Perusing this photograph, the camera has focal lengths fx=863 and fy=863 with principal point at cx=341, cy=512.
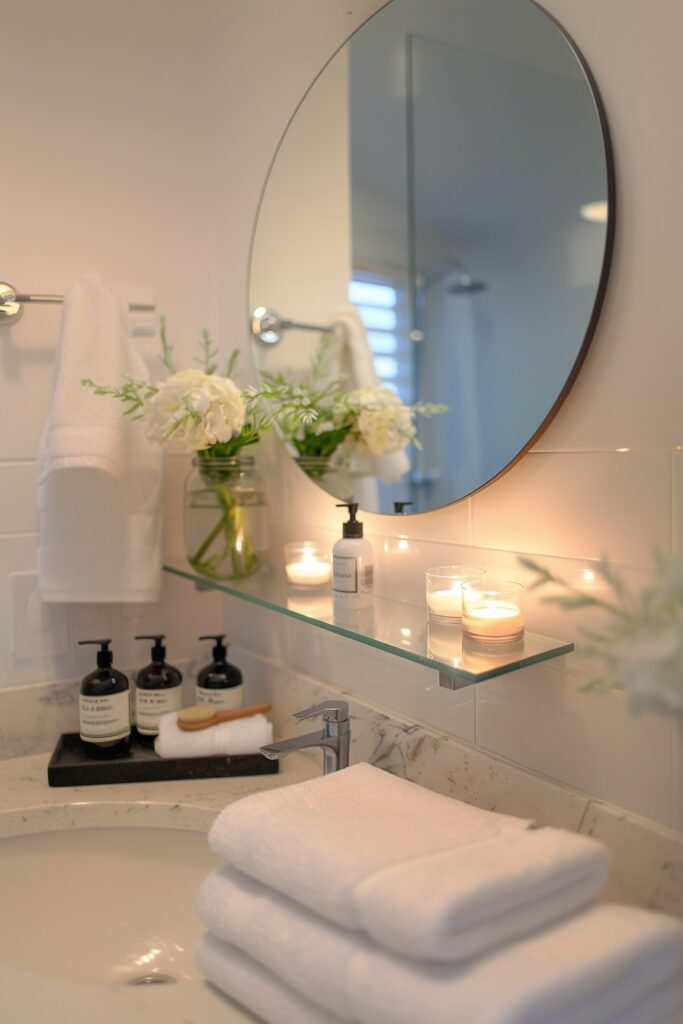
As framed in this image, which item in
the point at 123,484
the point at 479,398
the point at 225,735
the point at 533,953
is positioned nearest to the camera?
the point at 533,953

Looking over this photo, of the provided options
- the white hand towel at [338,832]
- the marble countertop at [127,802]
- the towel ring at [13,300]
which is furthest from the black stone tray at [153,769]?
the towel ring at [13,300]

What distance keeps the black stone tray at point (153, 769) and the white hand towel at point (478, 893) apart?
0.56 meters

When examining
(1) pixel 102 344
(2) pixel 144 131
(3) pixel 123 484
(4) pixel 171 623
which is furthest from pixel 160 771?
(2) pixel 144 131

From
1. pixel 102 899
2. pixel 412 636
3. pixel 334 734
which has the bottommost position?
pixel 102 899

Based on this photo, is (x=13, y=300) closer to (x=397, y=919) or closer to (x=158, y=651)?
(x=158, y=651)

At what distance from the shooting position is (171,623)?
149 cm

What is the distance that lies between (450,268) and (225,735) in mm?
701

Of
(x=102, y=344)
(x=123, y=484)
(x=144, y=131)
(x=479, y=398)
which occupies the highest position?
(x=144, y=131)

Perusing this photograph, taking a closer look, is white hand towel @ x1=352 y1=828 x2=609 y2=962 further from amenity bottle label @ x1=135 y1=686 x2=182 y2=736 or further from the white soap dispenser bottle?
amenity bottle label @ x1=135 y1=686 x2=182 y2=736

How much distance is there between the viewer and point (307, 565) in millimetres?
1242

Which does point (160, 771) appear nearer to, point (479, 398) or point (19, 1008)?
point (19, 1008)

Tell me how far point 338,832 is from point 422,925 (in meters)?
0.16

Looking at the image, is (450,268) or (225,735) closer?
(450,268)

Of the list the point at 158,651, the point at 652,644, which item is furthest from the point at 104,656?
the point at 652,644
